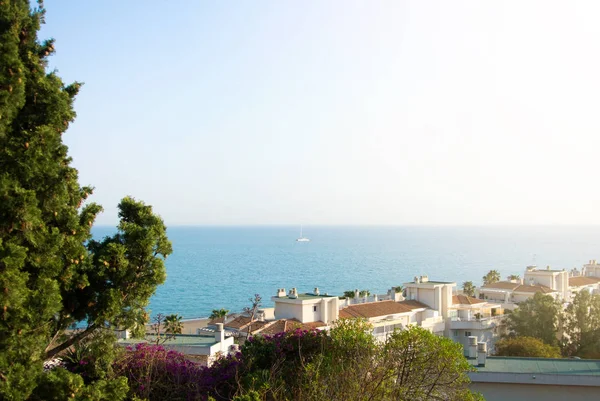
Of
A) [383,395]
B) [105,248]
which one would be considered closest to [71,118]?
[105,248]

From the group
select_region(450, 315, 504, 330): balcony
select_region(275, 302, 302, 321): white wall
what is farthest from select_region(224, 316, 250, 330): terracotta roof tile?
select_region(450, 315, 504, 330): balcony

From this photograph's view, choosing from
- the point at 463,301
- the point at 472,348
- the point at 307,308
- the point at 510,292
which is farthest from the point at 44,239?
the point at 510,292

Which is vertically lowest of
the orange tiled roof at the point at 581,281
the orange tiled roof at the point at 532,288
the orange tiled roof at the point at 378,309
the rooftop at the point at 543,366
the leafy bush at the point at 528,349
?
the leafy bush at the point at 528,349

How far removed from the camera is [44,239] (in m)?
9.16

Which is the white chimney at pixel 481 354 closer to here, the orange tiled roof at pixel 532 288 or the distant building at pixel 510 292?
the distant building at pixel 510 292

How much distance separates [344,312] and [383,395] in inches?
1082

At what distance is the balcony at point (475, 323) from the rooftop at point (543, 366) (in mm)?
20243

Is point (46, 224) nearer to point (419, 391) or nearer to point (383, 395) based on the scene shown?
point (383, 395)

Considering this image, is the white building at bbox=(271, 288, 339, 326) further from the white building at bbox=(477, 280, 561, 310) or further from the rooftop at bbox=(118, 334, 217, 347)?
the white building at bbox=(477, 280, 561, 310)

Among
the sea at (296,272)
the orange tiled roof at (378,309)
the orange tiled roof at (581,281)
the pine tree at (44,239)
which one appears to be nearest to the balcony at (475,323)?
the orange tiled roof at (378,309)

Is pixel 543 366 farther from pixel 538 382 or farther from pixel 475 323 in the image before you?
pixel 475 323

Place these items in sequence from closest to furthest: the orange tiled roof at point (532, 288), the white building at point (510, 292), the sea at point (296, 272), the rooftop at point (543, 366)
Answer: the rooftop at point (543, 366) → the white building at point (510, 292) → the orange tiled roof at point (532, 288) → the sea at point (296, 272)

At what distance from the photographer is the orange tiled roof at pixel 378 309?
3784 cm

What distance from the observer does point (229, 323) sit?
34625 mm
